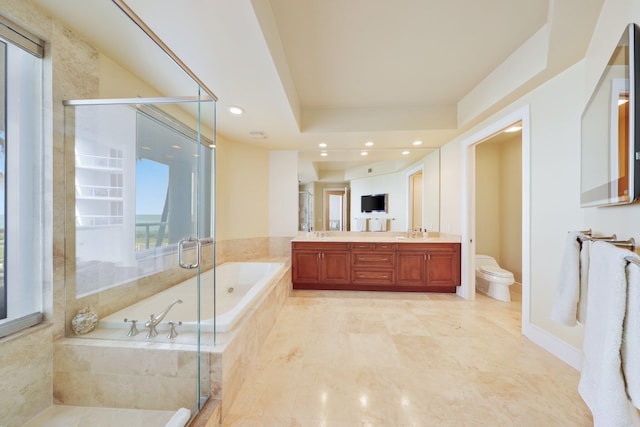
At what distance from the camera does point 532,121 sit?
2.02 meters

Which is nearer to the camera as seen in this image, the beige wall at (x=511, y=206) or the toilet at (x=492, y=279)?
the toilet at (x=492, y=279)

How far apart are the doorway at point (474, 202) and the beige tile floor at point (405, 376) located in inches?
21.2

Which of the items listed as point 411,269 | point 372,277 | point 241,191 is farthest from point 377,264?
point 241,191

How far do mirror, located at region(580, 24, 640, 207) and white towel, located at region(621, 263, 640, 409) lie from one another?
0.48 meters

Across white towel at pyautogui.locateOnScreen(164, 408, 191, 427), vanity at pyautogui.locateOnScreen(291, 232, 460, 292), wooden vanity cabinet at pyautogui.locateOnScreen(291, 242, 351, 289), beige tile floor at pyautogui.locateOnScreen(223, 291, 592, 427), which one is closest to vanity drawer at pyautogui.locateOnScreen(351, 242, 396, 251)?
vanity at pyautogui.locateOnScreen(291, 232, 460, 292)

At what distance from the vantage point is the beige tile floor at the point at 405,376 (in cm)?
130

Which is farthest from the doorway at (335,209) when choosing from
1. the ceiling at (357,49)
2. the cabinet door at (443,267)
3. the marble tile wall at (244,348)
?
the marble tile wall at (244,348)

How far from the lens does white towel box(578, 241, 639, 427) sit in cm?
67

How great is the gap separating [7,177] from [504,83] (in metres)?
3.70

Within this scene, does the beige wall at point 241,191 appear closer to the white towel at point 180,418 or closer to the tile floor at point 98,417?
the tile floor at point 98,417

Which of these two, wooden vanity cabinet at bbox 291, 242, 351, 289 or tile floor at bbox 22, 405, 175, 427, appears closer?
tile floor at bbox 22, 405, 175, 427

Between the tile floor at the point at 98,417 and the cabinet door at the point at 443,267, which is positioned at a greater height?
the cabinet door at the point at 443,267

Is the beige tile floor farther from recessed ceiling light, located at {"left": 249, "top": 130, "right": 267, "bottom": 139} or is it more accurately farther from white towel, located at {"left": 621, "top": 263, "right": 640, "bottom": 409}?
recessed ceiling light, located at {"left": 249, "top": 130, "right": 267, "bottom": 139}

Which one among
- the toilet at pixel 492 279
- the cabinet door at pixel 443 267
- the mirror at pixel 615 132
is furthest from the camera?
the cabinet door at pixel 443 267
